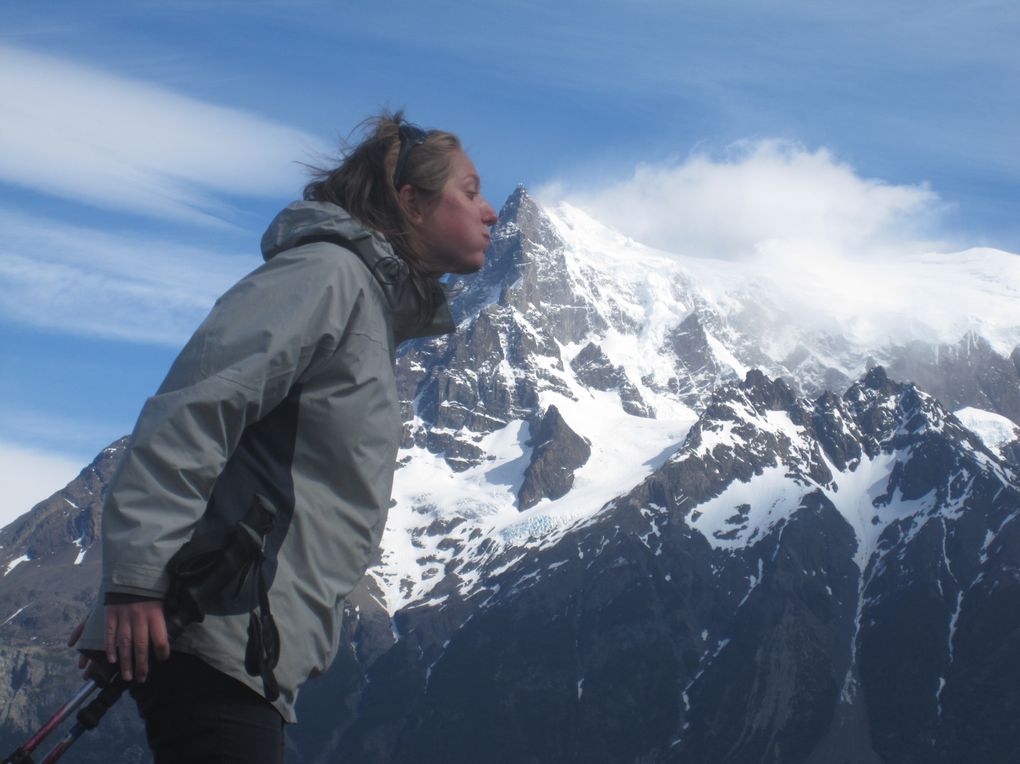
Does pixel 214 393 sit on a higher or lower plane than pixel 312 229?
lower

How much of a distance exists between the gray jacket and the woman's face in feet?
1.14

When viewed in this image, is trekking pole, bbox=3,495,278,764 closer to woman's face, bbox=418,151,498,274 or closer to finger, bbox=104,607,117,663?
finger, bbox=104,607,117,663

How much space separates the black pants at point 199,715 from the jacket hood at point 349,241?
5.60 feet

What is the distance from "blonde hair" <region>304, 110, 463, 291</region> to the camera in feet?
20.0

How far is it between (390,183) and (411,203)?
14cm

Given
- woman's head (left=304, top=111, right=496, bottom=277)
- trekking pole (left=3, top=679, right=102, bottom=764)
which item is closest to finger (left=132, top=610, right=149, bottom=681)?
trekking pole (left=3, top=679, right=102, bottom=764)

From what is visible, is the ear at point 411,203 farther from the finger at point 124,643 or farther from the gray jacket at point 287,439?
the finger at point 124,643

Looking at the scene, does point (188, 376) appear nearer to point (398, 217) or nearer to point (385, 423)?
point (385, 423)

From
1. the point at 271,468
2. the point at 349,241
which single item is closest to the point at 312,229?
the point at 349,241

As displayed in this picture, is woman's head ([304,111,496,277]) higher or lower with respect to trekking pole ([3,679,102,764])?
higher

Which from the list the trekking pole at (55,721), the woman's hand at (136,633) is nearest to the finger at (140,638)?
the woman's hand at (136,633)

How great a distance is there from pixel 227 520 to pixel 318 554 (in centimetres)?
41

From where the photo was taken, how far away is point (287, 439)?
17.7 feet

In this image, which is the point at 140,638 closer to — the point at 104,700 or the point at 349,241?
the point at 104,700
